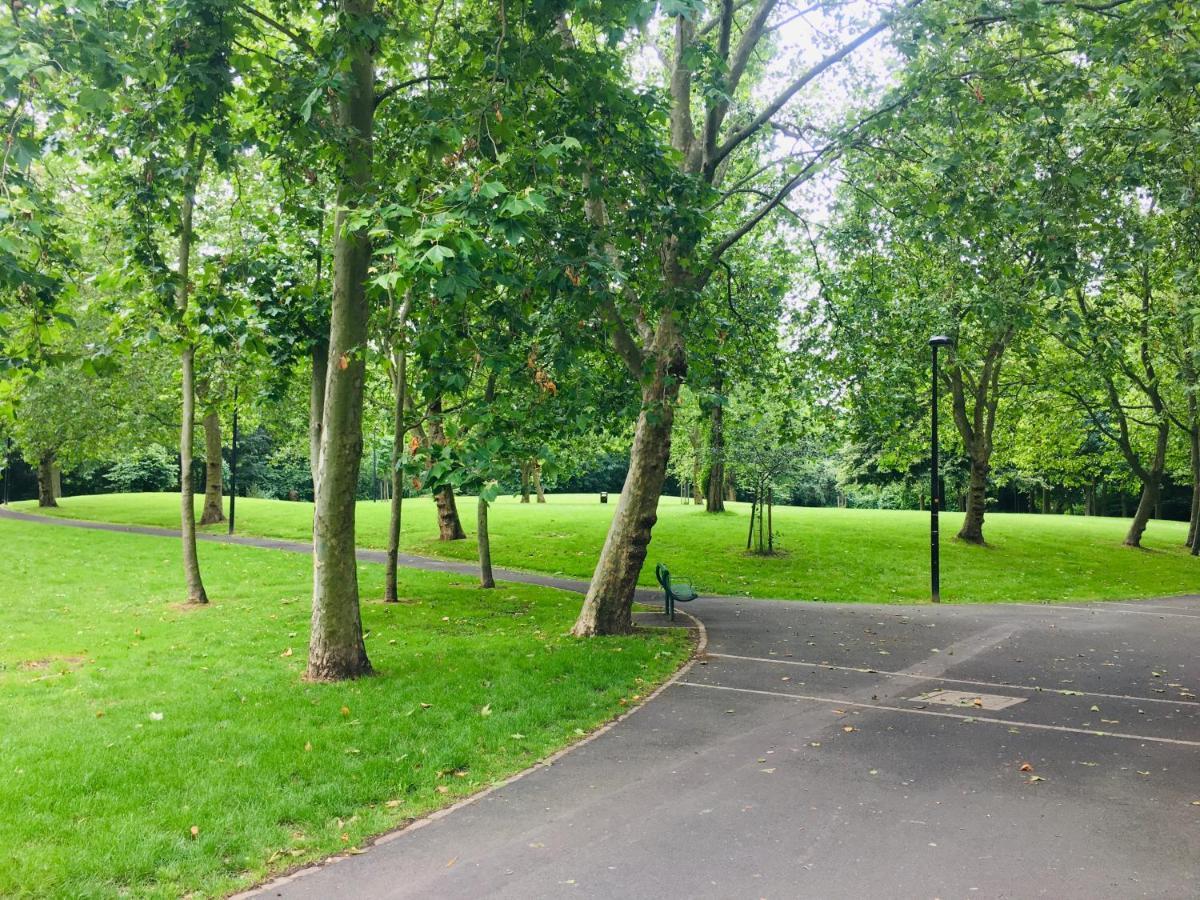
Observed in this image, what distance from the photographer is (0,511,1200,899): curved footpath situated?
4660 mm

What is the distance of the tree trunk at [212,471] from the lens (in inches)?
1088

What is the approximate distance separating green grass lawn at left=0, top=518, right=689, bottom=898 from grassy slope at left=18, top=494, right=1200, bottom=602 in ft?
23.9

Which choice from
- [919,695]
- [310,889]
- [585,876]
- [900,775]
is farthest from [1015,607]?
[310,889]

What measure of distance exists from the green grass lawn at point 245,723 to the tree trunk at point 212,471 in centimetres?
1375

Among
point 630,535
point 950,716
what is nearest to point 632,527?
point 630,535

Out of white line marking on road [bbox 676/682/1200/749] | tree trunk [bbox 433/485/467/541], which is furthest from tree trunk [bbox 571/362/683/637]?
tree trunk [bbox 433/485/467/541]

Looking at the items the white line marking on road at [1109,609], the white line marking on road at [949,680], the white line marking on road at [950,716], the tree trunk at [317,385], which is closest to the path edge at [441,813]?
the white line marking on road at [950,716]

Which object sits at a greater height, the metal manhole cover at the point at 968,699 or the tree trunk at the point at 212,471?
the tree trunk at the point at 212,471

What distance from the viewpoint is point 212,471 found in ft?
90.4

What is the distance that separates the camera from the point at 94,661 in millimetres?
9562

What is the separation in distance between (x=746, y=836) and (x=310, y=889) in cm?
266

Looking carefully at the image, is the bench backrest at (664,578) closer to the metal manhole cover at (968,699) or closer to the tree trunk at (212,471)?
the metal manhole cover at (968,699)

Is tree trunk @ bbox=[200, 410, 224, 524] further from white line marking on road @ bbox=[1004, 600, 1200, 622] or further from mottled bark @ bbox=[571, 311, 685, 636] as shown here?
white line marking on road @ bbox=[1004, 600, 1200, 622]

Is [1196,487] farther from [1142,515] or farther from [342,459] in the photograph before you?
[342,459]
